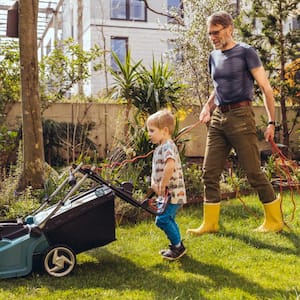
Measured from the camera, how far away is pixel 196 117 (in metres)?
9.30

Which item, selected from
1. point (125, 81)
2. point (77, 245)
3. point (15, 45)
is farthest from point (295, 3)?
point (77, 245)

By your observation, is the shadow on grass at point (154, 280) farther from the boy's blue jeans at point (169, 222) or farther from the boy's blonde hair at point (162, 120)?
the boy's blonde hair at point (162, 120)

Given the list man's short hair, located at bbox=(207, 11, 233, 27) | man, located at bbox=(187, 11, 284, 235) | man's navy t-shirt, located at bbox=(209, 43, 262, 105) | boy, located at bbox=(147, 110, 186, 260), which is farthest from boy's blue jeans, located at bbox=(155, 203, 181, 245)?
man's short hair, located at bbox=(207, 11, 233, 27)

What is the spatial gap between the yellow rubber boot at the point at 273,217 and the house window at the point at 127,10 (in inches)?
558

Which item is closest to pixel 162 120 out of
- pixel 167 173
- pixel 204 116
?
pixel 167 173

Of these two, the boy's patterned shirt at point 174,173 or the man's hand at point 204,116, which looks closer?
the boy's patterned shirt at point 174,173

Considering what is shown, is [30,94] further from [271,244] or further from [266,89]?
[271,244]

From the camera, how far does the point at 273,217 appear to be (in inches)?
163

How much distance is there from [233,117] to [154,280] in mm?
1508

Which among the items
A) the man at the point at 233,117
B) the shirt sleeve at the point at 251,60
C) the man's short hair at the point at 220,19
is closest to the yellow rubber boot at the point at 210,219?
the man at the point at 233,117

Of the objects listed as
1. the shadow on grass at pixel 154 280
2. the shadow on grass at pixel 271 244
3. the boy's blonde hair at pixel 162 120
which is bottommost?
the shadow on grass at pixel 154 280

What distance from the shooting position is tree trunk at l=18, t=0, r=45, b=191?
15.9 feet

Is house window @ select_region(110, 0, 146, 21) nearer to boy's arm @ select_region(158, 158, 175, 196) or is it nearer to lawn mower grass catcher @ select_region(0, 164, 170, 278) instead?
boy's arm @ select_region(158, 158, 175, 196)

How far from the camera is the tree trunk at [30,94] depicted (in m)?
4.84
